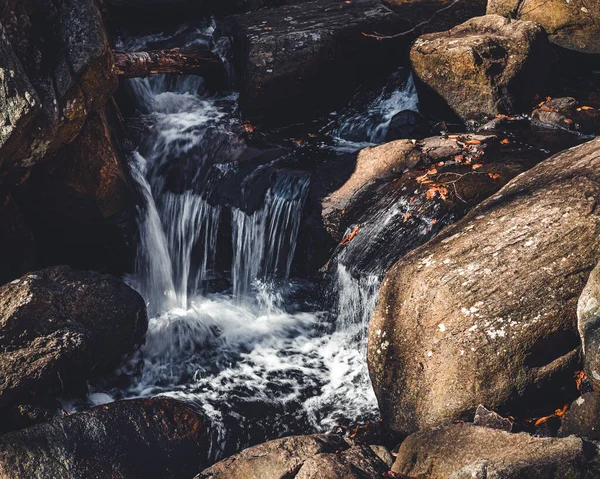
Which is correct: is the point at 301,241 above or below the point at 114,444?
above

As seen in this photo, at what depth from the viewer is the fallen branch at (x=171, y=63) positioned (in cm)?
945

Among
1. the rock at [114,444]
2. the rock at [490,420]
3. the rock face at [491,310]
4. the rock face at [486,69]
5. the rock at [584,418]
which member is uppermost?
the rock face at [486,69]

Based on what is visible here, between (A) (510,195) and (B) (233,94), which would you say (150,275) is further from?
(A) (510,195)

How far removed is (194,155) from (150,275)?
5.94 ft

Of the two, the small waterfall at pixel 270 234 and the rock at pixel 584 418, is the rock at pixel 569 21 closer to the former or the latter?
the small waterfall at pixel 270 234

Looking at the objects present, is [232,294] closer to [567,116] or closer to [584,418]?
[584,418]

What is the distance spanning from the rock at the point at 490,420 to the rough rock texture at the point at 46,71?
4757 millimetres

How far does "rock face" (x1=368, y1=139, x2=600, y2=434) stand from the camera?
17.2 ft

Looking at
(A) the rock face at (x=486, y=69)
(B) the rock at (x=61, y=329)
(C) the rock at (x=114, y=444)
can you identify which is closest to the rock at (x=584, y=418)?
(C) the rock at (x=114, y=444)

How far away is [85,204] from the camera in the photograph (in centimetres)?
792

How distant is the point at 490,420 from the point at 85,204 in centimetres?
526

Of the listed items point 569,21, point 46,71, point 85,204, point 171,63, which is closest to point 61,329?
point 85,204

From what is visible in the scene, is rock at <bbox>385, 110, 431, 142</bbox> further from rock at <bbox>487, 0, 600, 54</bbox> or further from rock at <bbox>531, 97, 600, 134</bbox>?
rock at <bbox>487, 0, 600, 54</bbox>

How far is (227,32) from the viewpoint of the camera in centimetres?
1086
